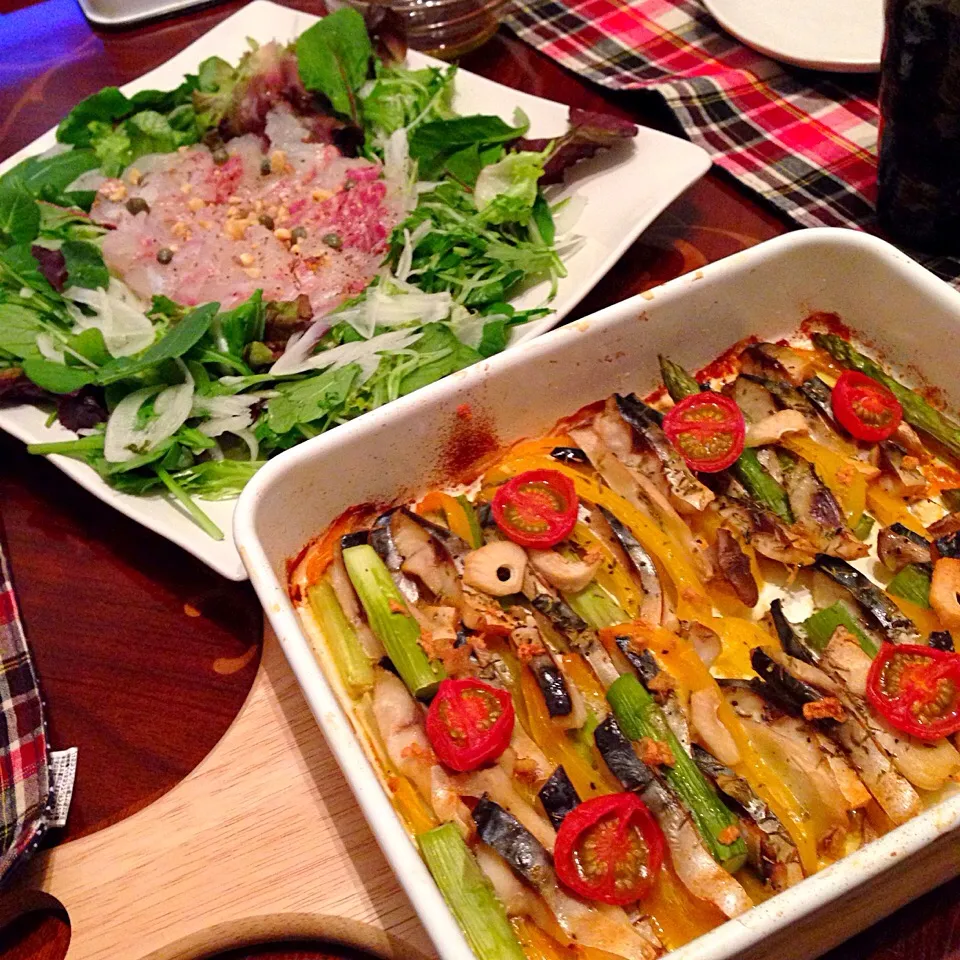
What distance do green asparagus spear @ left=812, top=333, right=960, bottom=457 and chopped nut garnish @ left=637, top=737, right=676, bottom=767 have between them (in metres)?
0.93

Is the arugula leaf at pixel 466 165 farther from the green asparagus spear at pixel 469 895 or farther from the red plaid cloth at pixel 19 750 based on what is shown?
the green asparagus spear at pixel 469 895

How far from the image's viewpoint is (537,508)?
71.1 inches

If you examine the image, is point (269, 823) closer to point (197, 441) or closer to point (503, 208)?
point (197, 441)

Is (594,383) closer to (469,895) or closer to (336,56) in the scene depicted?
(469,895)

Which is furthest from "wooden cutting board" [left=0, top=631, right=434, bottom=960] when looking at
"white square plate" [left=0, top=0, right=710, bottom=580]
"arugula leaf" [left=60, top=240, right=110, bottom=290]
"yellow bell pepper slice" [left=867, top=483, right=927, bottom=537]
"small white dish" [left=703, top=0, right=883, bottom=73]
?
"small white dish" [left=703, top=0, right=883, bottom=73]

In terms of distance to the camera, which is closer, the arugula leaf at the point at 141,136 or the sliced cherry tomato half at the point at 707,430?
the sliced cherry tomato half at the point at 707,430

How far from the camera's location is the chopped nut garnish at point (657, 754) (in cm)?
145

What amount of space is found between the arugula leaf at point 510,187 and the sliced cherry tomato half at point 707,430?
3.15 ft

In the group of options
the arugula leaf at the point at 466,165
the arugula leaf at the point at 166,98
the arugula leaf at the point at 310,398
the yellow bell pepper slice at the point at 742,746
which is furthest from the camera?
the arugula leaf at the point at 166,98

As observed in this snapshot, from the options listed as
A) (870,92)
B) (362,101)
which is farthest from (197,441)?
(870,92)

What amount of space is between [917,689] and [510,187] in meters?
1.83

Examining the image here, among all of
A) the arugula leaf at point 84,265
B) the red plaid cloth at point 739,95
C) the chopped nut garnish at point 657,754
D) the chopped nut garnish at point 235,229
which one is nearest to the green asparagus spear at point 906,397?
the red plaid cloth at point 739,95

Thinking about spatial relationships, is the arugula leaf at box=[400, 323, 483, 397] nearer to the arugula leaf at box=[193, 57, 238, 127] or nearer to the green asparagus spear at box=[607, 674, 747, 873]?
the green asparagus spear at box=[607, 674, 747, 873]

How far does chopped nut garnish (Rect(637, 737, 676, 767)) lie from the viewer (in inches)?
57.1
